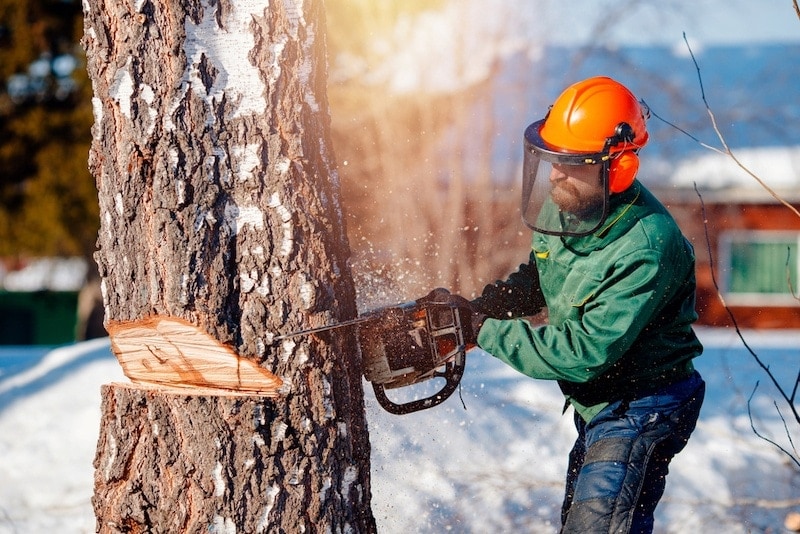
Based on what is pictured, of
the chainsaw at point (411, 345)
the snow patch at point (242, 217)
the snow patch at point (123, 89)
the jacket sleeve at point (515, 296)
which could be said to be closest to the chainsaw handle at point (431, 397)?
the chainsaw at point (411, 345)

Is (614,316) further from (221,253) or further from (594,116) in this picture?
(221,253)

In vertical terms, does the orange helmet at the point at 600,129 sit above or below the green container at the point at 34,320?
above

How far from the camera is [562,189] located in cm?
259

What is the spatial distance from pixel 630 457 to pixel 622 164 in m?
0.90

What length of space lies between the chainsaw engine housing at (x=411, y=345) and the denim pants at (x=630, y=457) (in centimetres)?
50

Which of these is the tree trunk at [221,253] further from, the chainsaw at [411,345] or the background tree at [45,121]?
the background tree at [45,121]

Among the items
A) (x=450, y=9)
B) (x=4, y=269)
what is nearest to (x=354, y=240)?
(x=450, y=9)

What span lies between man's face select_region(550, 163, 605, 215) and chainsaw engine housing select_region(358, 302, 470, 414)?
48 cm

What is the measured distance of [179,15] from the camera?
7.11 ft

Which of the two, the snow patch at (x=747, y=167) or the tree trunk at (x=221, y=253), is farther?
the snow patch at (x=747, y=167)

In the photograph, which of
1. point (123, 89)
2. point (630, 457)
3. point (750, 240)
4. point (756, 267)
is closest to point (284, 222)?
point (123, 89)

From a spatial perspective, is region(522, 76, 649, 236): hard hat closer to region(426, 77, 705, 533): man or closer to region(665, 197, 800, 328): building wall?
region(426, 77, 705, 533): man

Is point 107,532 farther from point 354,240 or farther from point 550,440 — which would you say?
point 354,240

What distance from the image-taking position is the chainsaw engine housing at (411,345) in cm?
249
